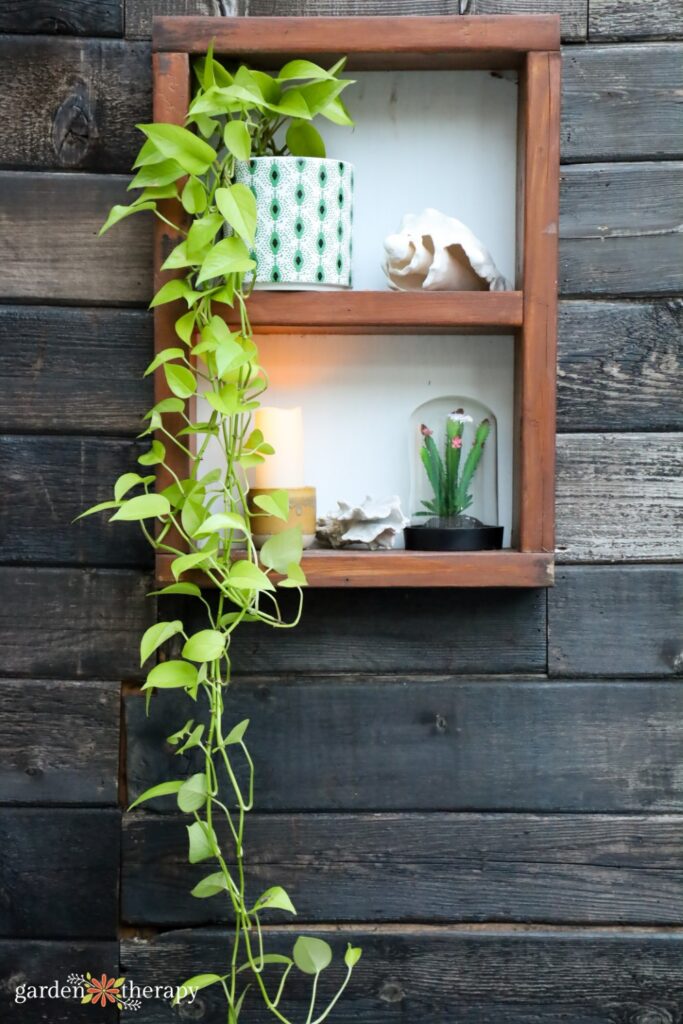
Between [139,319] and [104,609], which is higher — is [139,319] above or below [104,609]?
above

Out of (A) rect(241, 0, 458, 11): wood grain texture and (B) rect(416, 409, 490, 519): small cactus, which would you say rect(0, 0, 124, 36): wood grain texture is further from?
(B) rect(416, 409, 490, 519): small cactus

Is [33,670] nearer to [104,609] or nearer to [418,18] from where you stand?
[104,609]

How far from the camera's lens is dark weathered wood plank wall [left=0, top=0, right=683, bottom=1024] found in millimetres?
1066

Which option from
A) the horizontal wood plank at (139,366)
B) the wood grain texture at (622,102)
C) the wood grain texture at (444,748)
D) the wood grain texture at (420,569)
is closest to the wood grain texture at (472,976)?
the wood grain texture at (444,748)

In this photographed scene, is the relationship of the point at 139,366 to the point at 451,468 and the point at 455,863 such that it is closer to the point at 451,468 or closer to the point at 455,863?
the point at 451,468

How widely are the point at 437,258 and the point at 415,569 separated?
316 mm

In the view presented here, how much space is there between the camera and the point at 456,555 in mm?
980

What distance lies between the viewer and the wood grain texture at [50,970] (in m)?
1.08

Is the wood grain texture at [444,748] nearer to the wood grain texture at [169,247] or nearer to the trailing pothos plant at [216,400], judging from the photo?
the trailing pothos plant at [216,400]

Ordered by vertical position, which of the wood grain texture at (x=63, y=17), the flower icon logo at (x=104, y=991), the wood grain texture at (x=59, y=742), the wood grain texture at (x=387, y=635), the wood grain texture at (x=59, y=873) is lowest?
the flower icon logo at (x=104, y=991)

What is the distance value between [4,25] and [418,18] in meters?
0.46

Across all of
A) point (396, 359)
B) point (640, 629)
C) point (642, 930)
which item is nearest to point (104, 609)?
point (396, 359)

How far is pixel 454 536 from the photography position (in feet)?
3.32

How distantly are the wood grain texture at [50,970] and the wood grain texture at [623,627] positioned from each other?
23.3 inches
